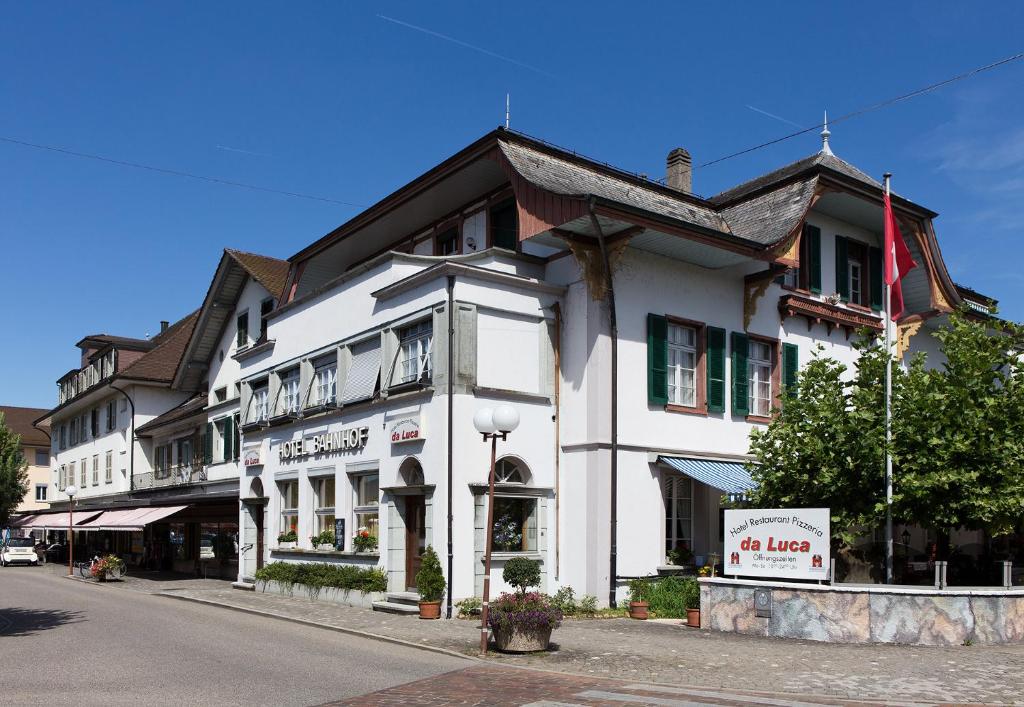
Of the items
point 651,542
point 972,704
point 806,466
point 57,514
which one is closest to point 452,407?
point 651,542

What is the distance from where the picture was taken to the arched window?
20.3 metres

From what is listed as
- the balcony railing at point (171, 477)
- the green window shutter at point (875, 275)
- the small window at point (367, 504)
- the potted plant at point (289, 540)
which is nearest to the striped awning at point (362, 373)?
the small window at point (367, 504)

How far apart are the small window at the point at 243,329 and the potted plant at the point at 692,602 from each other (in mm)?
21376

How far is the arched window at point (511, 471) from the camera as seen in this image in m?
20.3

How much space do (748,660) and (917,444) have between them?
19.3 ft

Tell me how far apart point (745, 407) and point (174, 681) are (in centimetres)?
1476

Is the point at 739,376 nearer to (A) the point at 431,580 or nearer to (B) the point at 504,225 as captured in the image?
(B) the point at 504,225

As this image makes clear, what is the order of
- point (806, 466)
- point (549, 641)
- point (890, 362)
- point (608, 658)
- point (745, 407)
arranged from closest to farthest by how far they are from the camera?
1. point (608, 658)
2. point (549, 641)
3. point (890, 362)
4. point (806, 466)
5. point (745, 407)

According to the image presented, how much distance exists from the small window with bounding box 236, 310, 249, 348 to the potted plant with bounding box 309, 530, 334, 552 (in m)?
13.6

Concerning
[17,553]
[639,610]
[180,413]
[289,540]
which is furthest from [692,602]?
[17,553]

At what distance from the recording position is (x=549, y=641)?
1499 cm

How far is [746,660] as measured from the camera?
1334cm

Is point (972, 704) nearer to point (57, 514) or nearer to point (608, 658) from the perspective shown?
point (608, 658)

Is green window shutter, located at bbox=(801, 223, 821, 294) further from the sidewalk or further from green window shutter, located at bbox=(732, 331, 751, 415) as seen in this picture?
the sidewalk
